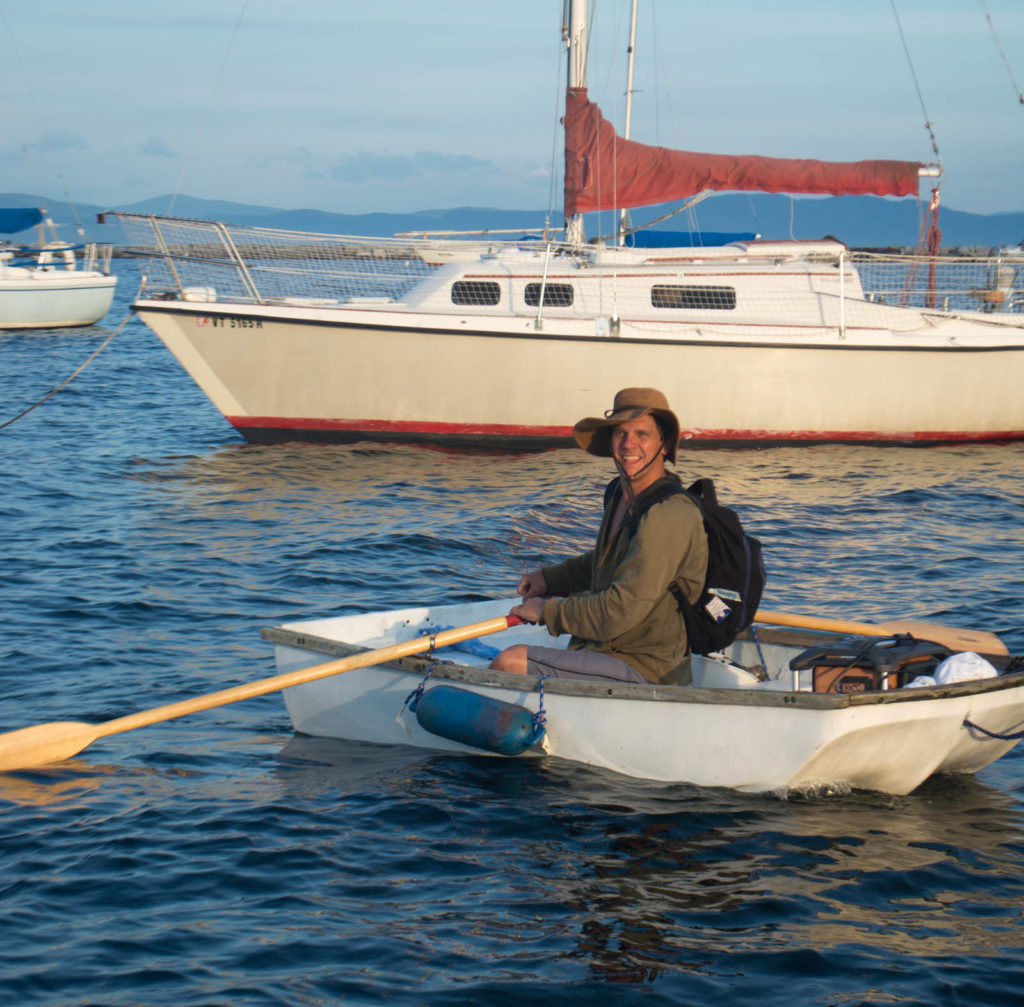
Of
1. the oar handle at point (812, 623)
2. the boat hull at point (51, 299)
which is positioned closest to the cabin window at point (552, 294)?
the oar handle at point (812, 623)

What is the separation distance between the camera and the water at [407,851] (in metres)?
4.58

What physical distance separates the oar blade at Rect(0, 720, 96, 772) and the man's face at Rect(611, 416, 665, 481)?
322cm

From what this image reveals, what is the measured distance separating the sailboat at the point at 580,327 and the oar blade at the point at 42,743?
956 centimetres

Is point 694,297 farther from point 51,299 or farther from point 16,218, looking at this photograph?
point 16,218

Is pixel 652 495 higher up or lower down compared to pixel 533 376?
lower down

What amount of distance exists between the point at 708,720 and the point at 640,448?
141cm

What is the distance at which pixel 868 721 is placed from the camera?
5727 millimetres

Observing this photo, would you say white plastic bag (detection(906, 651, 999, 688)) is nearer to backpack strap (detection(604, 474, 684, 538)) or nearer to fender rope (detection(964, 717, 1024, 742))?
fender rope (detection(964, 717, 1024, 742))

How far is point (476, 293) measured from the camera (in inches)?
629

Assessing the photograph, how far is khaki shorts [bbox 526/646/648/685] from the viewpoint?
20.1 ft

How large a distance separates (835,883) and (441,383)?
11.3 meters

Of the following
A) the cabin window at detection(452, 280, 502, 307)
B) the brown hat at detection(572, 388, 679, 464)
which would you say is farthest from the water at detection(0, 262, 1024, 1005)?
the cabin window at detection(452, 280, 502, 307)

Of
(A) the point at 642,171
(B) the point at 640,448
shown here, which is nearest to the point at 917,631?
(B) the point at 640,448

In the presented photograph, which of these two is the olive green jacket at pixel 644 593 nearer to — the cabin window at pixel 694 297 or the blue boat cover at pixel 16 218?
the cabin window at pixel 694 297
